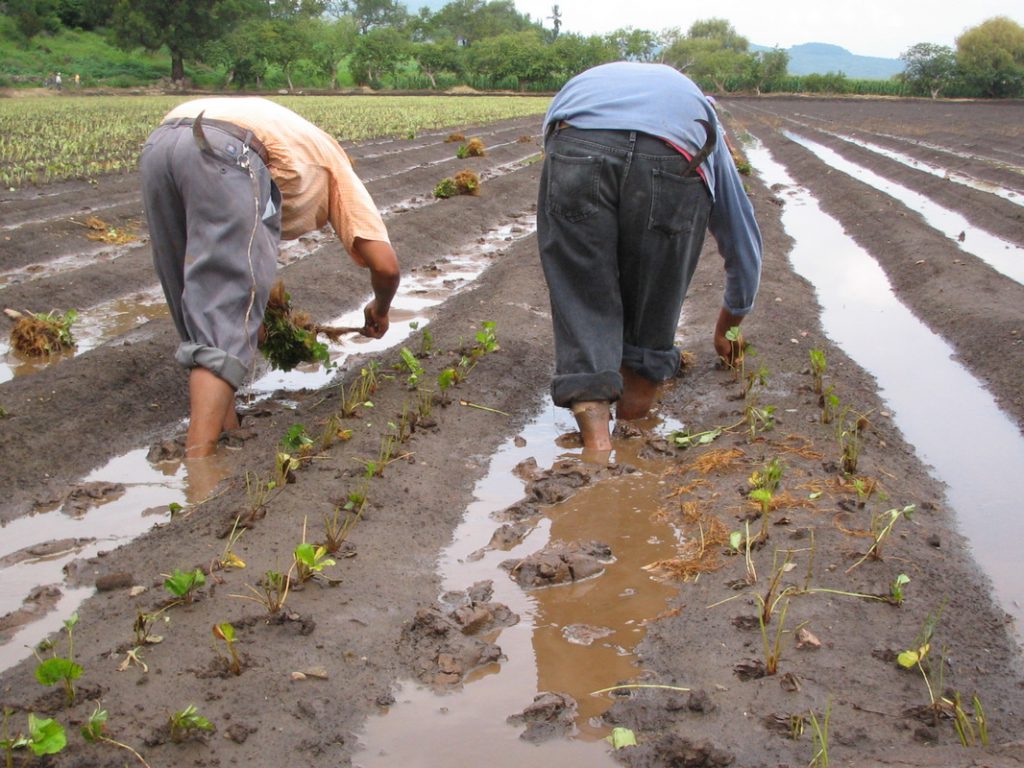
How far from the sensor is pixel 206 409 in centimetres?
377

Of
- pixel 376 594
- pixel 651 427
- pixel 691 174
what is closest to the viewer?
pixel 376 594

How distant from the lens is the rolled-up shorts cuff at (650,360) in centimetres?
401

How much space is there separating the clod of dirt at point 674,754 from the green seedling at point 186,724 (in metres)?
0.89

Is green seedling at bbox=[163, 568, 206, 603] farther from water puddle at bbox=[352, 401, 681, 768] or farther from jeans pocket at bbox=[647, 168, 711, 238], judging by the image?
jeans pocket at bbox=[647, 168, 711, 238]

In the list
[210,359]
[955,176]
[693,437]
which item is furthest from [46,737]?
[955,176]

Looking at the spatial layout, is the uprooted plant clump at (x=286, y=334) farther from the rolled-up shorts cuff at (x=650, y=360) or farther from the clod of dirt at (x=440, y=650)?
the clod of dirt at (x=440, y=650)

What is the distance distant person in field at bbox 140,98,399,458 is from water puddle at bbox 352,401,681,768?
1.08 m

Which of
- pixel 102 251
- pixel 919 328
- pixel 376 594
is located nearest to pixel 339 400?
pixel 376 594

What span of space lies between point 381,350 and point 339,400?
1.27 metres

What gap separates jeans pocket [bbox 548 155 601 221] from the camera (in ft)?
11.3

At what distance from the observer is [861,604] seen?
2.70m

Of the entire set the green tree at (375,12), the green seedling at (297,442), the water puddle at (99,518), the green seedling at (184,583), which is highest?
the green tree at (375,12)

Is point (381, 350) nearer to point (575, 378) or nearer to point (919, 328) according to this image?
Result: point (575, 378)

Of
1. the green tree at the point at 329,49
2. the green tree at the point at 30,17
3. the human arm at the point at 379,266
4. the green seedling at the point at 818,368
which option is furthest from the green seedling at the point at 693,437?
the green tree at the point at 329,49
